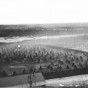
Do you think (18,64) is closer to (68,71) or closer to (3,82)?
(68,71)

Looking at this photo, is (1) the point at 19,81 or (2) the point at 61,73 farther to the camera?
(2) the point at 61,73

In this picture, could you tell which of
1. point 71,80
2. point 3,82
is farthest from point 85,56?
point 3,82

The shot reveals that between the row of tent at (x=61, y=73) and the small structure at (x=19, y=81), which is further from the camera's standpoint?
the row of tent at (x=61, y=73)

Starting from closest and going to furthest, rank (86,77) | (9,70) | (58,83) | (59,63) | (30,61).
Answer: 1. (58,83)
2. (86,77)
3. (9,70)
4. (59,63)
5. (30,61)

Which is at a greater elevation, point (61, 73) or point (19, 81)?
point (19, 81)

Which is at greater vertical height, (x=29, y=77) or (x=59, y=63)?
(x=29, y=77)

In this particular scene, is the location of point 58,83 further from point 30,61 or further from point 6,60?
point 6,60

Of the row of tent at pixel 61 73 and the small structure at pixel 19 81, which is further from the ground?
the small structure at pixel 19 81

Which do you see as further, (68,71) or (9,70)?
(9,70)

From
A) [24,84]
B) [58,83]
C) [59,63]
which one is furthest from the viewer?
[59,63]

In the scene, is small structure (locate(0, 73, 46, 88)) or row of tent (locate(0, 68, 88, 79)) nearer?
small structure (locate(0, 73, 46, 88))

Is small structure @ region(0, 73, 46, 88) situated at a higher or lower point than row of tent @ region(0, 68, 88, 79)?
higher
